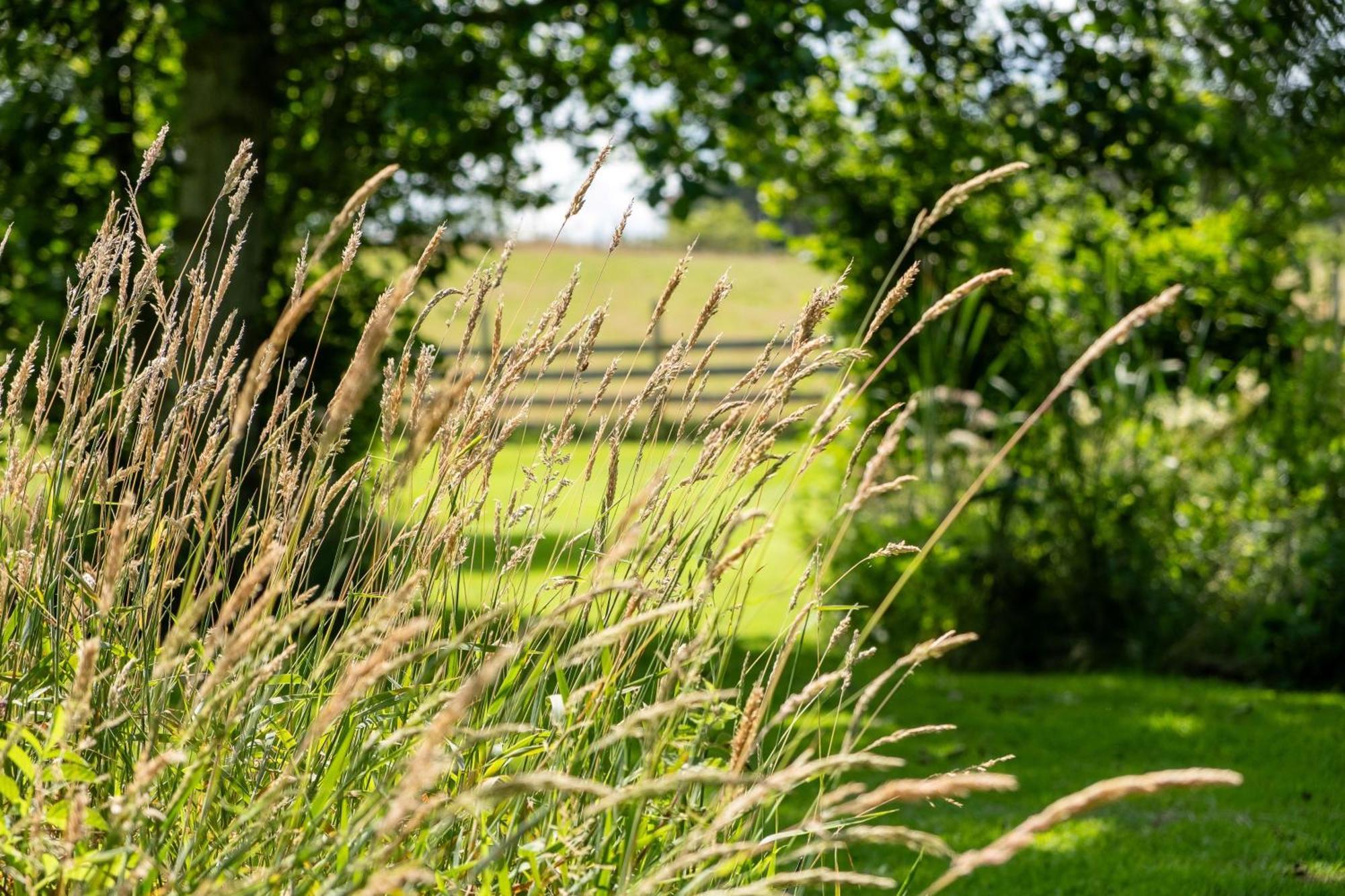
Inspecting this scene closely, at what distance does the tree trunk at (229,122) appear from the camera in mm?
6273

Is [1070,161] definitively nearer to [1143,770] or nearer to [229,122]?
[1143,770]

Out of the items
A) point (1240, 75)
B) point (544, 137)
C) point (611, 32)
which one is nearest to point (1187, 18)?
point (1240, 75)

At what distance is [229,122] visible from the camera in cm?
639

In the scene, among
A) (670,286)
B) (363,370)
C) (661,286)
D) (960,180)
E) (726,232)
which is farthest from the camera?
(726,232)

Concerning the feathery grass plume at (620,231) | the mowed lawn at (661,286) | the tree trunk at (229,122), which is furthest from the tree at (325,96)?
the mowed lawn at (661,286)

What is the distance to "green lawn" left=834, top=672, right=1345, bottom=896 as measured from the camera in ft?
11.5

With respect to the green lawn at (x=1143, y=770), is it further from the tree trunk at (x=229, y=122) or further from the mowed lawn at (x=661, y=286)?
the mowed lawn at (x=661, y=286)

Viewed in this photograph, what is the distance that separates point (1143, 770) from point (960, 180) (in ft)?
12.7

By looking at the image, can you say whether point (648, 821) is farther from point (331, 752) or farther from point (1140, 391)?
point (1140, 391)

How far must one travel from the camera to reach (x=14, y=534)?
2.07m

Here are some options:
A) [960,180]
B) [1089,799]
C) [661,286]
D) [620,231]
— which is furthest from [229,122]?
[661,286]

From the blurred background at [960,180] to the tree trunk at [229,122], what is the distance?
0.02 meters

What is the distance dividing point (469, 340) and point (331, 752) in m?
0.65

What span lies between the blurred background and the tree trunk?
2cm
